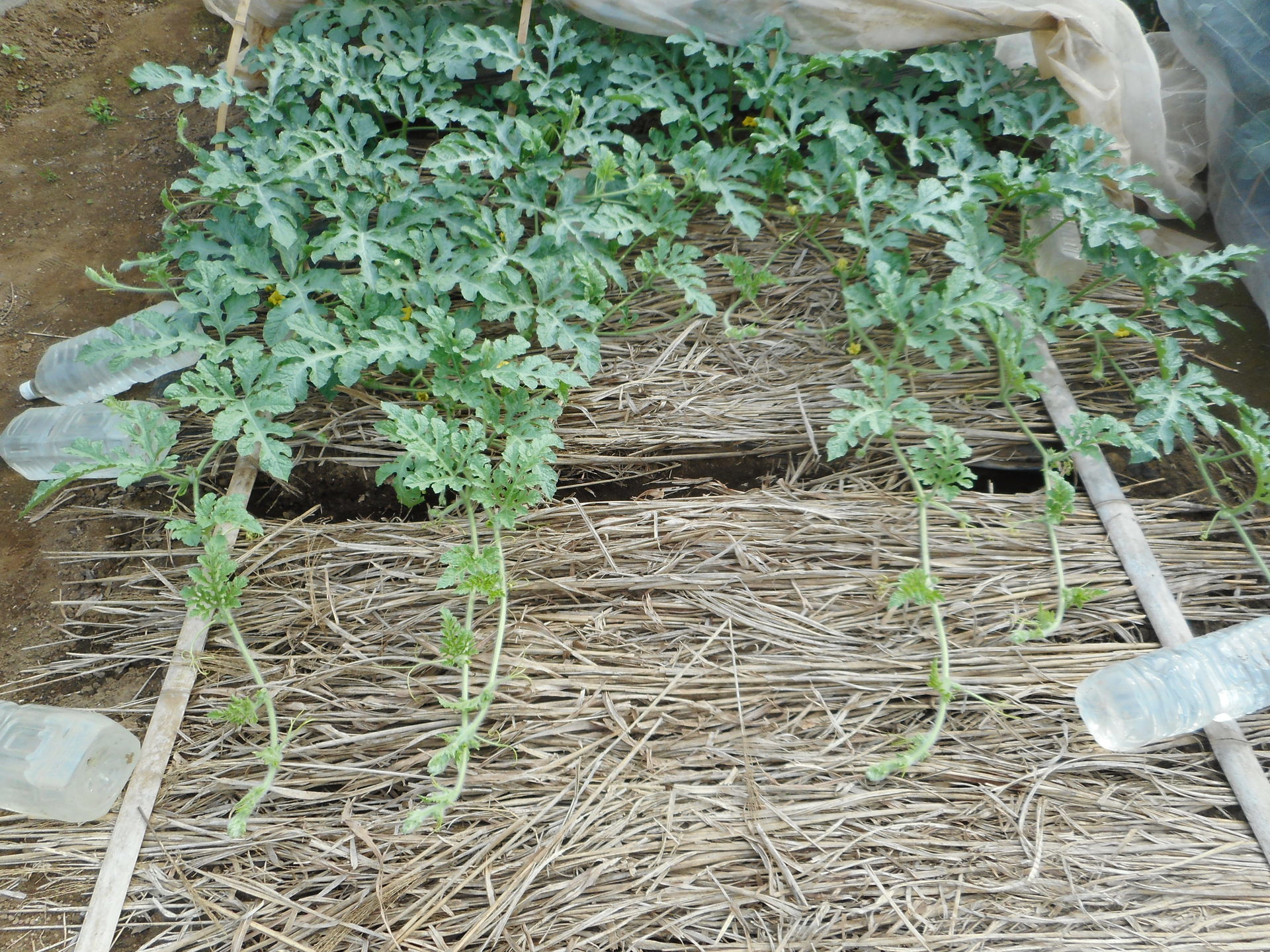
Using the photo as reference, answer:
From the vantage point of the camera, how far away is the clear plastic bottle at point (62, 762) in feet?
6.90

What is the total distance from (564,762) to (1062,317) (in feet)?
6.95

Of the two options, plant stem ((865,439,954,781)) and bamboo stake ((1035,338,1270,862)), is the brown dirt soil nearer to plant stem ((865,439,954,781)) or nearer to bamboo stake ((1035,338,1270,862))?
plant stem ((865,439,954,781))

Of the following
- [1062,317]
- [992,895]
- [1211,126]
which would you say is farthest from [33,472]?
[1211,126]

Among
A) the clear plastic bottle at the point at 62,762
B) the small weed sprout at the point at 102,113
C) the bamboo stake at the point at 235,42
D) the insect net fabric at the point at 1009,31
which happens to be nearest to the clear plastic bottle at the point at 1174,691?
the insect net fabric at the point at 1009,31

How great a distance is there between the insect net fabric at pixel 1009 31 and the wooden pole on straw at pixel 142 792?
241cm

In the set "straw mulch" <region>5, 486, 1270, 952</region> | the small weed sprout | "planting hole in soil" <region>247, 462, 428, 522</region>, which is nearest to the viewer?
"straw mulch" <region>5, 486, 1270, 952</region>

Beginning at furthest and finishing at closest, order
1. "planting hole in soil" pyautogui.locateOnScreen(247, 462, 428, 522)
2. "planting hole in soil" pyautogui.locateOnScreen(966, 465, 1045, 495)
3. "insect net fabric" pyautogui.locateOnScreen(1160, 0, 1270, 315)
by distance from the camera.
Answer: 1. "insect net fabric" pyautogui.locateOnScreen(1160, 0, 1270, 315)
2. "planting hole in soil" pyautogui.locateOnScreen(966, 465, 1045, 495)
3. "planting hole in soil" pyautogui.locateOnScreen(247, 462, 428, 522)

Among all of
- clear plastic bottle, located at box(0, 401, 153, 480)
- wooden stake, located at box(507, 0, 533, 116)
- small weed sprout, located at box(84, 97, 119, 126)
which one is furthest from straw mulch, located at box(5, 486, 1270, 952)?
small weed sprout, located at box(84, 97, 119, 126)

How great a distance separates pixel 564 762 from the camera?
217 centimetres

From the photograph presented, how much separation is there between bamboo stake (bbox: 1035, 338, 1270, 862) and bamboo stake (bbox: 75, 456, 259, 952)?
2.62 m

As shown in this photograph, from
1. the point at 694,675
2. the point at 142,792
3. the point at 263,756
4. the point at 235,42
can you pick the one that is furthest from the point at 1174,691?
the point at 235,42

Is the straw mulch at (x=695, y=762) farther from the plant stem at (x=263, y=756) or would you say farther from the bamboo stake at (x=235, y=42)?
the bamboo stake at (x=235, y=42)

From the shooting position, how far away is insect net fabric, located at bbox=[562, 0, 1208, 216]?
2910mm

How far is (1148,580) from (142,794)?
283cm
